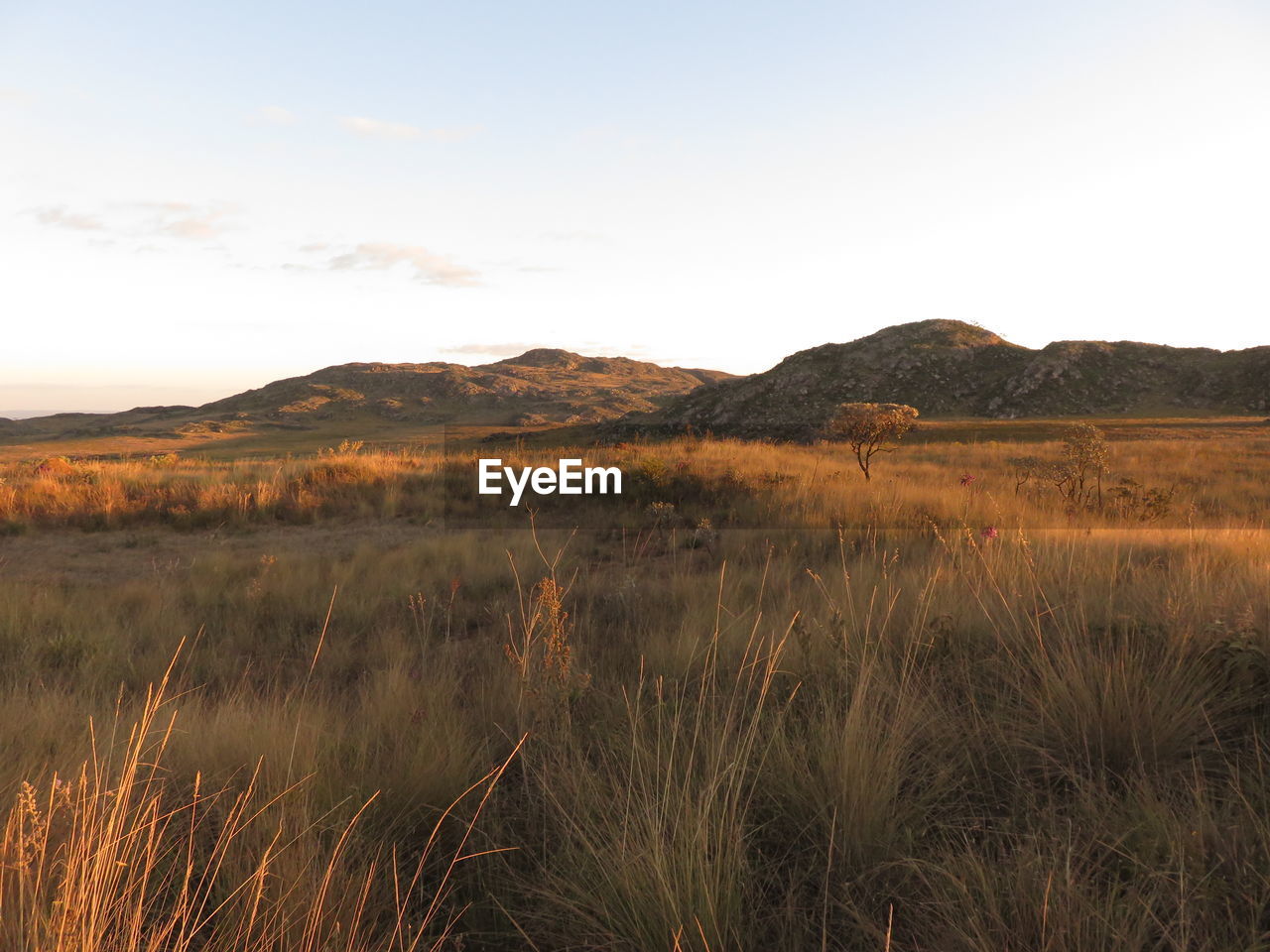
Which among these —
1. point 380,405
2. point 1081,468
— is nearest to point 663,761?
point 1081,468

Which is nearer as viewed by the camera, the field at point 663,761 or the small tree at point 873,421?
the field at point 663,761

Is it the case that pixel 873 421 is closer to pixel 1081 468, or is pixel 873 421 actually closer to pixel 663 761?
pixel 1081 468

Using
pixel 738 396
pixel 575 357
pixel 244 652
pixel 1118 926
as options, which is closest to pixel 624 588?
pixel 244 652

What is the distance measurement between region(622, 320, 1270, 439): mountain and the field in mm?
35597

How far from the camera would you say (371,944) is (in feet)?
5.72

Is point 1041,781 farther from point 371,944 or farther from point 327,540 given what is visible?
point 327,540

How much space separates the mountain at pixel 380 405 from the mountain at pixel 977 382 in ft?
52.1

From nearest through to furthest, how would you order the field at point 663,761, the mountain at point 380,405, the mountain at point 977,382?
the field at point 663,761, the mountain at point 977,382, the mountain at point 380,405

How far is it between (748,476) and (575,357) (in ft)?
413

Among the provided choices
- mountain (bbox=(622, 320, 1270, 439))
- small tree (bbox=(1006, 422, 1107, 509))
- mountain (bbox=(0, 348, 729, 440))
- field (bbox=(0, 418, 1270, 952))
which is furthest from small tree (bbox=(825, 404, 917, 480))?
mountain (bbox=(0, 348, 729, 440))

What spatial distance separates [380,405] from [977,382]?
5978 centimetres

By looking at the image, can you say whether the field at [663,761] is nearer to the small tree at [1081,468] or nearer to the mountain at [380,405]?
the small tree at [1081,468]

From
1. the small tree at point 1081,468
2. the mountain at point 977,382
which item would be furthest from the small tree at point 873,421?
the mountain at point 977,382

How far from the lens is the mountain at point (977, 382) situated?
140 ft
